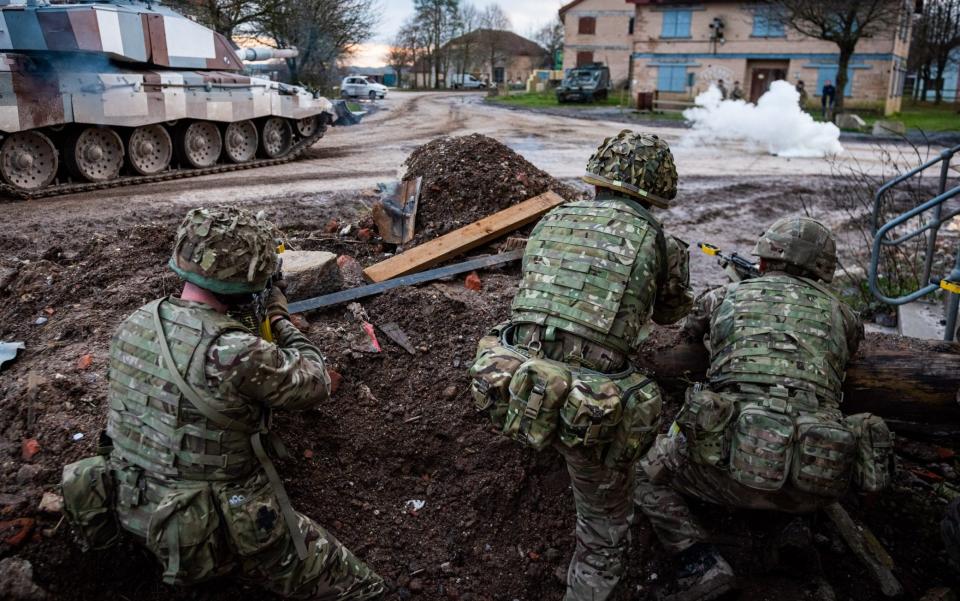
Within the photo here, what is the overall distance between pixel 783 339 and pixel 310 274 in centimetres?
320

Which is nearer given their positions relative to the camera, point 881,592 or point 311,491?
point 881,592

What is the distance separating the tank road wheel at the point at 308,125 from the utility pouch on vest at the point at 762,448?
13.4 m

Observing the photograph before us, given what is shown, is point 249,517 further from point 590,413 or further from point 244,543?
point 590,413

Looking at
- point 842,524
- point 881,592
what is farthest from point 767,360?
point 881,592

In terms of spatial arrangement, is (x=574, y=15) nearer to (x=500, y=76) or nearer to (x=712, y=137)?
(x=500, y=76)

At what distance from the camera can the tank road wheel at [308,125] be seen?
15.1 m

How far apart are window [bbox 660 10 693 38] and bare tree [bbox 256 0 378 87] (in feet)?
49.3

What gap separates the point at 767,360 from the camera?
3307 mm

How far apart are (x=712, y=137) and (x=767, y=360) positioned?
19.8m

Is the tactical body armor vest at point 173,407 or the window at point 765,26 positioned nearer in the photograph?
the tactical body armor vest at point 173,407

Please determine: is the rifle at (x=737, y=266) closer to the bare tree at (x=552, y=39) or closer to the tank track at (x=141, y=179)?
the tank track at (x=141, y=179)

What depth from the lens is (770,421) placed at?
316 cm

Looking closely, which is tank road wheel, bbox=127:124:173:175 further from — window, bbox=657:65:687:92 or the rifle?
window, bbox=657:65:687:92

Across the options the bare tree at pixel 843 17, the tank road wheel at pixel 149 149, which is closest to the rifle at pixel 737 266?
the tank road wheel at pixel 149 149
